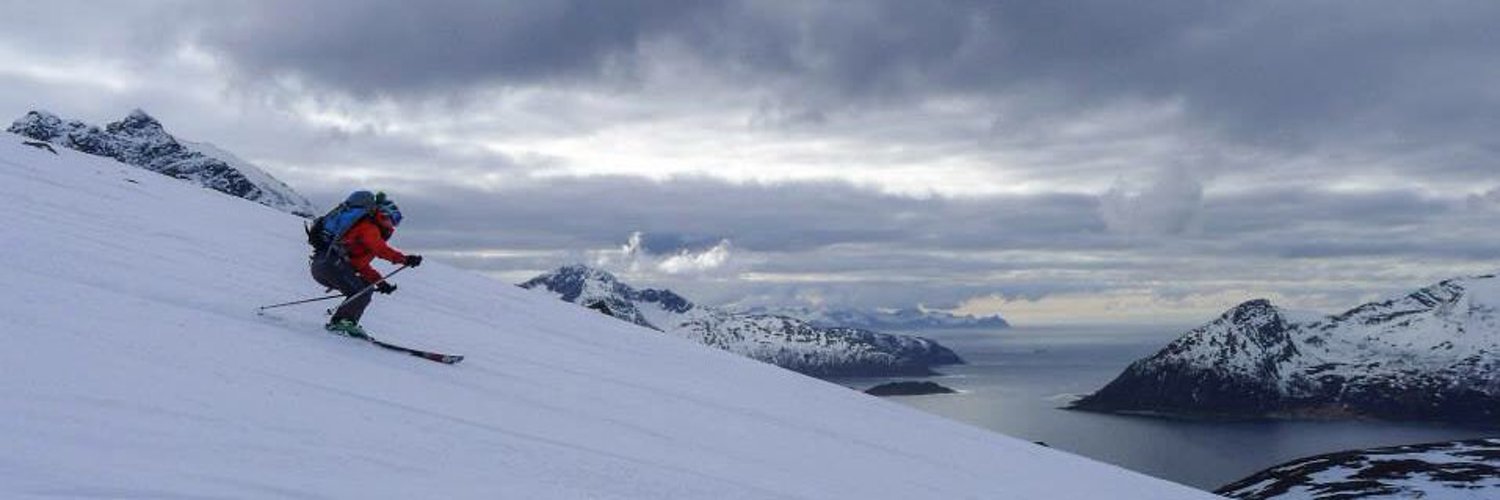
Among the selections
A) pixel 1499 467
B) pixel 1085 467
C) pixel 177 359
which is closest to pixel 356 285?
pixel 177 359

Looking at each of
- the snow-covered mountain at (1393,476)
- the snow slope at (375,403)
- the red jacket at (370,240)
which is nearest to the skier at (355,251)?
the red jacket at (370,240)

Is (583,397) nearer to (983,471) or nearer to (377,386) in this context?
(377,386)

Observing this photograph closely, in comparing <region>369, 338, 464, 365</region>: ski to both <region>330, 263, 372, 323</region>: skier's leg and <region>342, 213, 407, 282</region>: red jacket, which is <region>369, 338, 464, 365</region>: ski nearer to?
<region>330, 263, 372, 323</region>: skier's leg

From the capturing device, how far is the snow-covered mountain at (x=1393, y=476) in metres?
79.8

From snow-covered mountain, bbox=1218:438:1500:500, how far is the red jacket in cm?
7985

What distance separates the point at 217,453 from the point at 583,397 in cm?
796

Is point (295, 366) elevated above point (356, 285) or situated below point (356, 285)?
below

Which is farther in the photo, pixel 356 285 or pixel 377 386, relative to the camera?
pixel 356 285

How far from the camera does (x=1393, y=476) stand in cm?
8569

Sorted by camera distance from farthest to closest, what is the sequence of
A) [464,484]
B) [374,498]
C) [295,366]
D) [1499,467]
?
[1499,467]
[295,366]
[464,484]
[374,498]

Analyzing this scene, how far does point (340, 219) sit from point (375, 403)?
427 centimetres

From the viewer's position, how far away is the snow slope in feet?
28.4

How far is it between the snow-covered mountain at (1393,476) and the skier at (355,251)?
7969 cm

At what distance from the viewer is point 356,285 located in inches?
627
